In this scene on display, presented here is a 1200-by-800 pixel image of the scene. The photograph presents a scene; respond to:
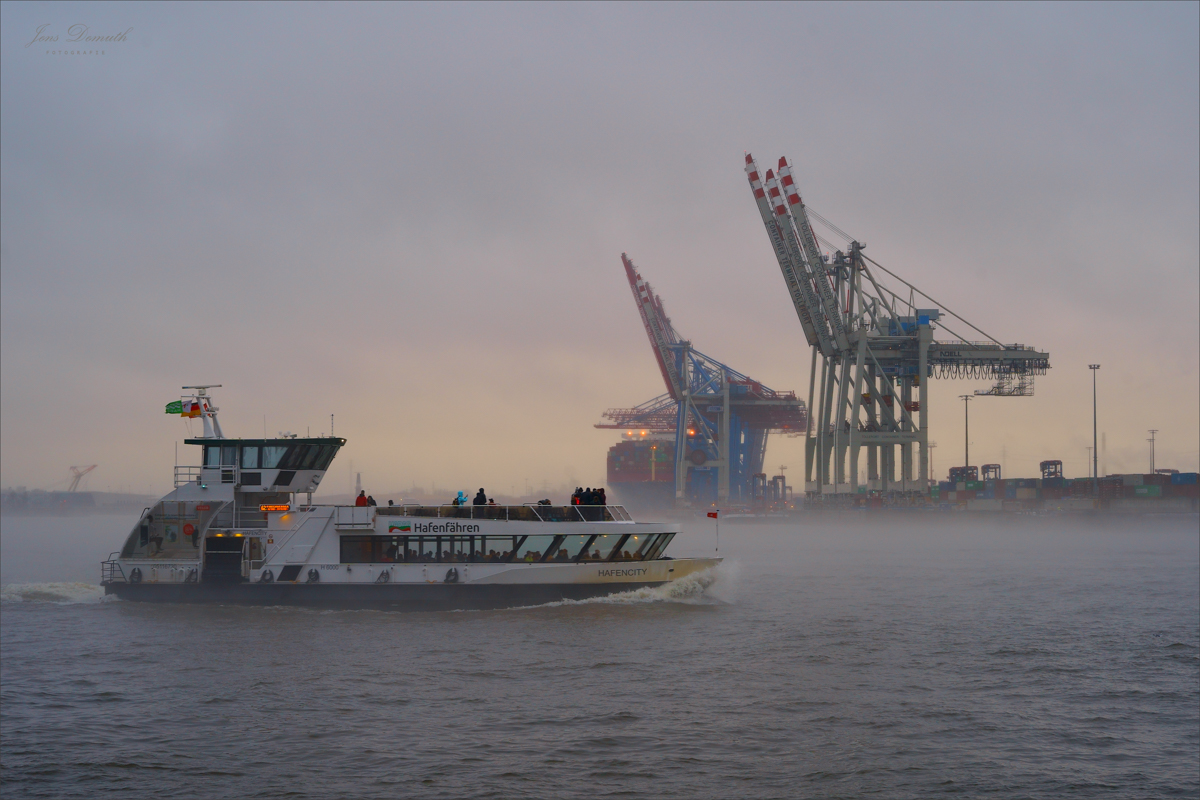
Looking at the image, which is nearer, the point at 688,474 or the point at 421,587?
the point at 421,587

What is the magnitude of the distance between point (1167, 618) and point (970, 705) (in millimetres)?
19526

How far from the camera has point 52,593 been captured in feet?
134

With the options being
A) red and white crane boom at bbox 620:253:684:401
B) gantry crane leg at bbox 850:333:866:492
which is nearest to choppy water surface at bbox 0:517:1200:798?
gantry crane leg at bbox 850:333:866:492

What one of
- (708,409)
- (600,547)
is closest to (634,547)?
(600,547)

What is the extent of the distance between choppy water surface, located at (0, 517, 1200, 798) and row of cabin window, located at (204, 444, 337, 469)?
5298 mm

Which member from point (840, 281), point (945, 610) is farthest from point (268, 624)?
point (840, 281)

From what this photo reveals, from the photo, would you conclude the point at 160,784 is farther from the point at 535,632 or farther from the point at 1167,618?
the point at 1167,618

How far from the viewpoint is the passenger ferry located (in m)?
34.7

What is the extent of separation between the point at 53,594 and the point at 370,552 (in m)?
15.6

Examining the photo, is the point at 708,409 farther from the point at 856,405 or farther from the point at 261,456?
the point at 261,456

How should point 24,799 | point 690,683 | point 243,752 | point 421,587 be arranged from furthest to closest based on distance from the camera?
point 421,587 < point 690,683 < point 243,752 < point 24,799

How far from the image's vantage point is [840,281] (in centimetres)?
11088

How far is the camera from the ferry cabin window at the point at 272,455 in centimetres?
3634

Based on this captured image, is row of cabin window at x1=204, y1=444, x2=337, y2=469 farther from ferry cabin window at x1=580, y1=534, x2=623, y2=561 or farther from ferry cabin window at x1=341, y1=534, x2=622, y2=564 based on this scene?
ferry cabin window at x1=580, y1=534, x2=623, y2=561
